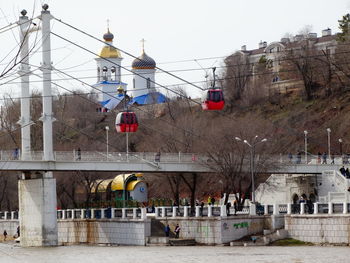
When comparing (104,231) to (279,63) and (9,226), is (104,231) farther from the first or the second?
(279,63)

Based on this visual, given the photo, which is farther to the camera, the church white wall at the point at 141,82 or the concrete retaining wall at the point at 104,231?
the church white wall at the point at 141,82

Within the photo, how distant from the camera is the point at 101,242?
224 feet

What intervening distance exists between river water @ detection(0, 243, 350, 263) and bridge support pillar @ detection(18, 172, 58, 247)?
4.86m

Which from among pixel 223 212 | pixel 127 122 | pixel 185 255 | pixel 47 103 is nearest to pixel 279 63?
pixel 127 122

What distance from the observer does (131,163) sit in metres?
69.2

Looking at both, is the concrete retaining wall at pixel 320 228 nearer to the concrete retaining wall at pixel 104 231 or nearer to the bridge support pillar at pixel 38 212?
the concrete retaining wall at pixel 104 231

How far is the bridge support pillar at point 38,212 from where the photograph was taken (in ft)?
216

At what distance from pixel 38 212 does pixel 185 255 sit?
19.1 meters

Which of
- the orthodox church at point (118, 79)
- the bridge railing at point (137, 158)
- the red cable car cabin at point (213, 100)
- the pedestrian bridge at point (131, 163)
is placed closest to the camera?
the red cable car cabin at point (213, 100)

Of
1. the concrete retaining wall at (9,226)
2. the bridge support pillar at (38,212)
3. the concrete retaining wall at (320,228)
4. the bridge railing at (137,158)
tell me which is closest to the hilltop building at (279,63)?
the bridge railing at (137,158)

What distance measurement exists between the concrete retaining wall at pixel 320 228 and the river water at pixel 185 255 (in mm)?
1138

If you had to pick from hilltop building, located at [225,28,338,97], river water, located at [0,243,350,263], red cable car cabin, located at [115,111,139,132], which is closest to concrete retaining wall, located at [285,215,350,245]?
river water, located at [0,243,350,263]

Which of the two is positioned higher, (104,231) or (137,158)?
(137,158)

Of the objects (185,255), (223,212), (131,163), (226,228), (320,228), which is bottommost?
(185,255)
